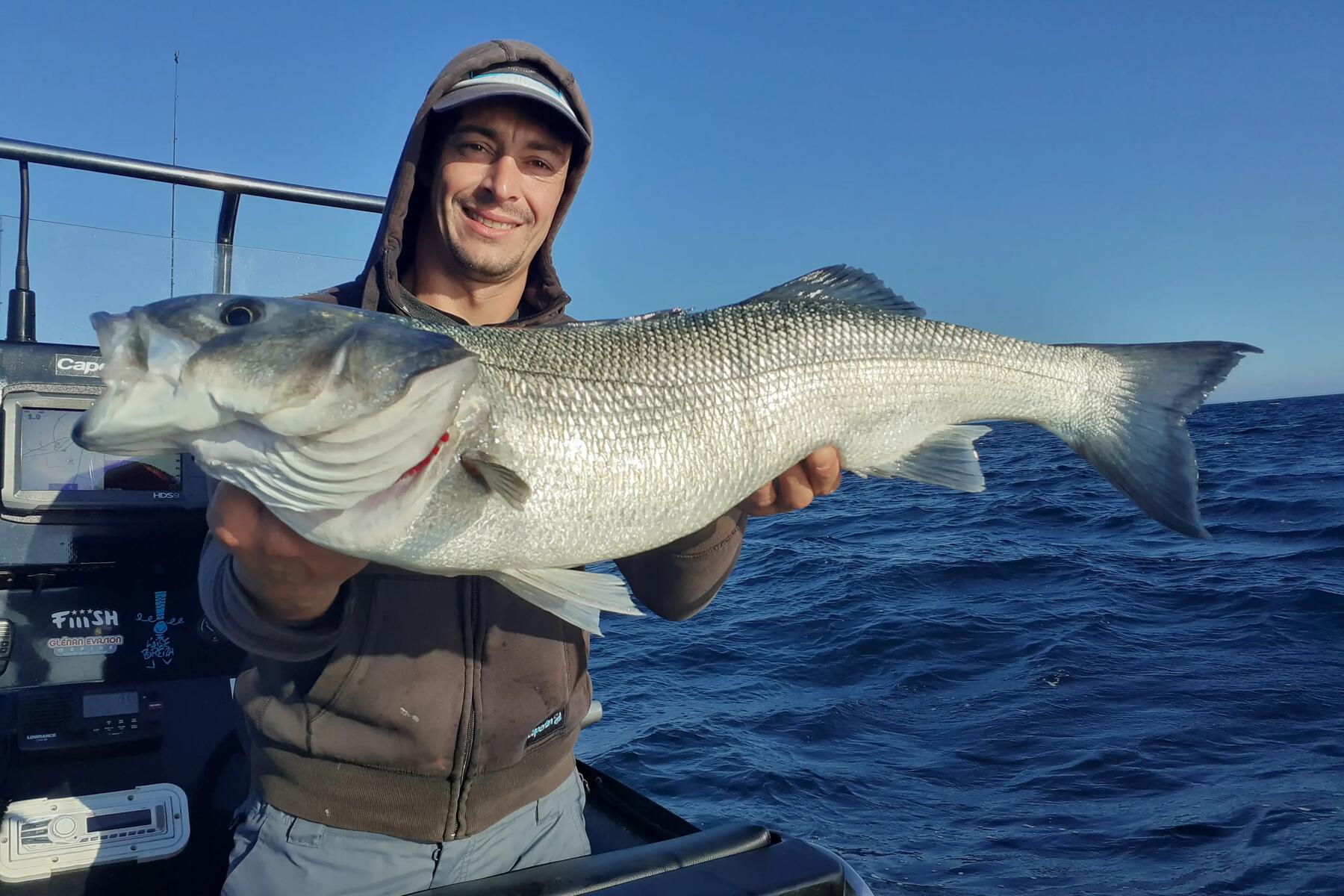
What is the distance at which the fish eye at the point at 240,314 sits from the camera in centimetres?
210

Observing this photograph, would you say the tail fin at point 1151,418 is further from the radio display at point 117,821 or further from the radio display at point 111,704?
the radio display at point 111,704

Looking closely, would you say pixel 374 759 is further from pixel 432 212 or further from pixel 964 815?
pixel 964 815

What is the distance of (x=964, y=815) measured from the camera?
5.48 meters

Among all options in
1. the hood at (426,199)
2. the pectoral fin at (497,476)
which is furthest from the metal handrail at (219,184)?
the pectoral fin at (497,476)

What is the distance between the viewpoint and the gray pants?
2.41 meters

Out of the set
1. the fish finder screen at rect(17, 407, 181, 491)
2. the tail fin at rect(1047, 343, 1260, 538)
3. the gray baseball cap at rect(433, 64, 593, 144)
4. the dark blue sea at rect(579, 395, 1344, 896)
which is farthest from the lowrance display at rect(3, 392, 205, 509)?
the dark blue sea at rect(579, 395, 1344, 896)

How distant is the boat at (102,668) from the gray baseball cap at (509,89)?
70.6 inches

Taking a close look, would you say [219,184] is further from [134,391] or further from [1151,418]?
[1151,418]

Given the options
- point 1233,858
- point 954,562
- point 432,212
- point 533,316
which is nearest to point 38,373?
point 432,212

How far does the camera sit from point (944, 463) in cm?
319

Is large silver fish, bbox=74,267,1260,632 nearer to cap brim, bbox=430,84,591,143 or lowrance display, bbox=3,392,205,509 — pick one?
cap brim, bbox=430,84,591,143

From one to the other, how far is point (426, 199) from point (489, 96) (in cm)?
53

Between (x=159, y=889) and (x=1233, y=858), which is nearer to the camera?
(x=159, y=889)

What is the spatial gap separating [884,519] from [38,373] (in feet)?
49.1
